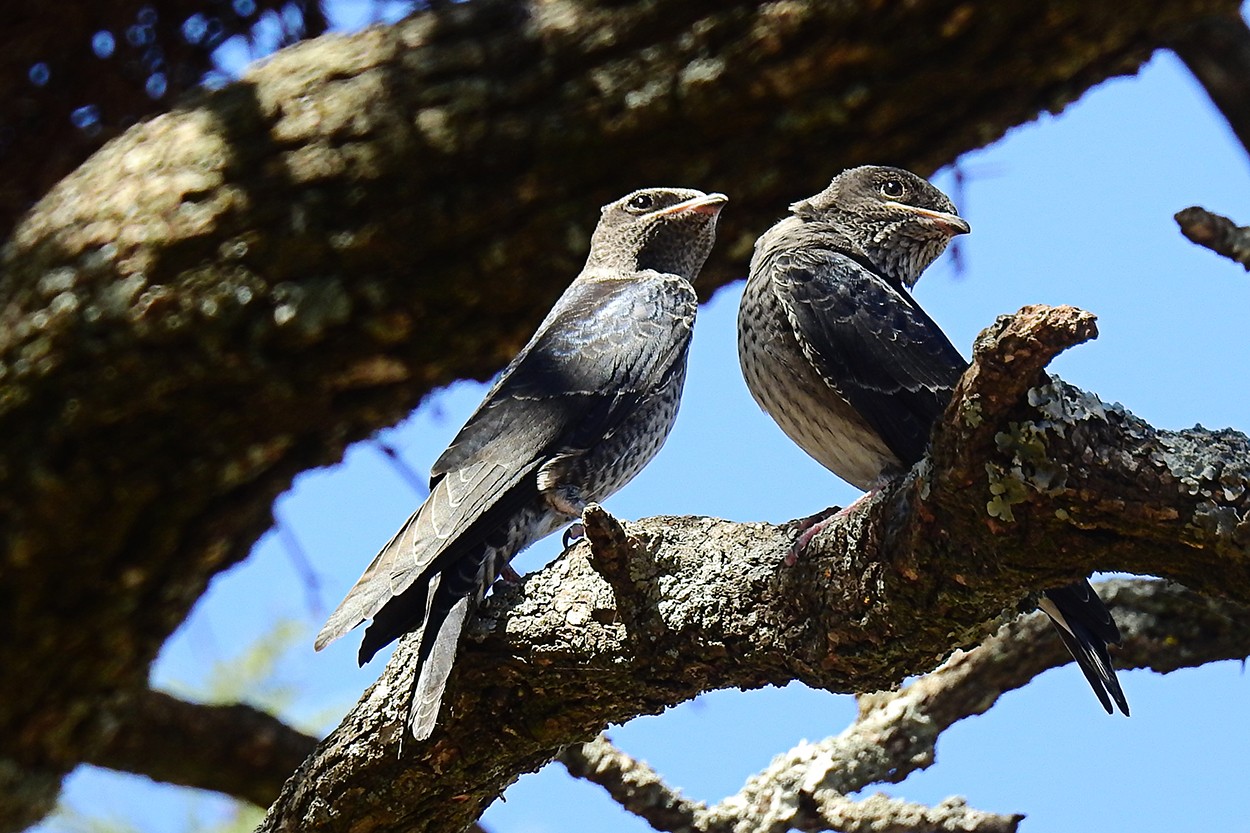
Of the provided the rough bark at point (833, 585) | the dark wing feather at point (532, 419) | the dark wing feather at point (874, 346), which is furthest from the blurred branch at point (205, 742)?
the dark wing feather at point (874, 346)

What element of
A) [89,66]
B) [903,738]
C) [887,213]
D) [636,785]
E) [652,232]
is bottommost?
[903,738]

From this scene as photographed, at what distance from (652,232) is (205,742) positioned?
2114 mm

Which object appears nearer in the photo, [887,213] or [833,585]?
[833,585]

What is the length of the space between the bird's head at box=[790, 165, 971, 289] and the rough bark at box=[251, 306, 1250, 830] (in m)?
1.41

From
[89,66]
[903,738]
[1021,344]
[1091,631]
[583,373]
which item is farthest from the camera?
[89,66]

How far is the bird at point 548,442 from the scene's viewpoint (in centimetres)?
291

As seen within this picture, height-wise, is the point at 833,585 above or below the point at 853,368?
below

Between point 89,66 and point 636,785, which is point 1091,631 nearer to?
point 636,785

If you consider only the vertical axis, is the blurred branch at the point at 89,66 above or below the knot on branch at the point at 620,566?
above

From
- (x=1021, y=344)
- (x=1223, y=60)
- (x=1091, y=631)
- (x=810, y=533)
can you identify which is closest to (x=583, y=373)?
(x=810, y=533)

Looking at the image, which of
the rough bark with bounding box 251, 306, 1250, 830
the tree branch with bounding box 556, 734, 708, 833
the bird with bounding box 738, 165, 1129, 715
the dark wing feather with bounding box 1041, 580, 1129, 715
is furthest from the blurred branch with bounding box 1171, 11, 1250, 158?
the tree branch with bounding box 556, 734, 708, 833

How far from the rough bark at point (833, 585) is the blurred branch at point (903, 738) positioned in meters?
0.10

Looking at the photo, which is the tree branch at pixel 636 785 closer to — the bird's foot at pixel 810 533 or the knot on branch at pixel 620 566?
the knot on branch at pixel 620 566

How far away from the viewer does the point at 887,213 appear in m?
4.09
